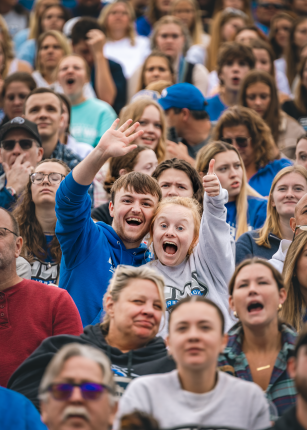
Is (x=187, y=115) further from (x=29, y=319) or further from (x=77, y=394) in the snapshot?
(x=77, y=394)

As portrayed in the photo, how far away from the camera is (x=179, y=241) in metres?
4.37

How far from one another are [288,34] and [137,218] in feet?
18.5

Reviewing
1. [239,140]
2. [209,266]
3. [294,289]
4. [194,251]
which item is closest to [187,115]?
[239,140]

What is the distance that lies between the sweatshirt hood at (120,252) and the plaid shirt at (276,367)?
3.59ft

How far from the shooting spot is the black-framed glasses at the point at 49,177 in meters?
5.16

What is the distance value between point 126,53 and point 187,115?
10.1 feet

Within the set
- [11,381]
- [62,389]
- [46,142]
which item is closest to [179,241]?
[11,381]

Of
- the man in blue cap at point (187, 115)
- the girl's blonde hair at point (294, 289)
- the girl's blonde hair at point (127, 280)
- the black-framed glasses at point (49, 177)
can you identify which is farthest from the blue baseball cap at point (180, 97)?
the girl's blonde hair at point (127, 280)

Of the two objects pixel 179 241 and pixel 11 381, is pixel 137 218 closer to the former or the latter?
pixel 179 241

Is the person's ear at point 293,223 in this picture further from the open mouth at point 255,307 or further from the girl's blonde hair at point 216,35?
the girl's blonde hair at point 216,35

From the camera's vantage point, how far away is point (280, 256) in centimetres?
477

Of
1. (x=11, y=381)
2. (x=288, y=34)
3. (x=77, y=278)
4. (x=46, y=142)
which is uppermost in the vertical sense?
(x=288, y=34)

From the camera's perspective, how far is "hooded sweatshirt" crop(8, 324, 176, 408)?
3.59 meters

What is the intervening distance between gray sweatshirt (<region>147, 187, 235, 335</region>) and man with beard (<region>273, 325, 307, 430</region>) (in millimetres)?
1296
